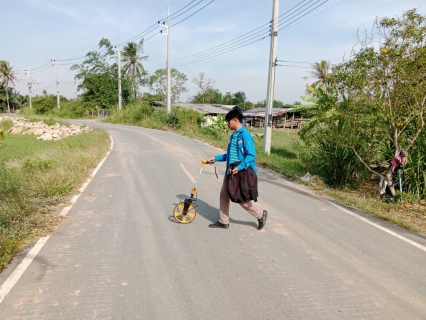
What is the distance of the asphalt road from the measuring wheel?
0.14 meters

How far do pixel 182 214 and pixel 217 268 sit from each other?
1.68 m

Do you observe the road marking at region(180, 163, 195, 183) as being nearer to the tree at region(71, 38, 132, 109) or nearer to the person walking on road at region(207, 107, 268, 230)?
the person walking on road at region(207, 107, 268, 230)

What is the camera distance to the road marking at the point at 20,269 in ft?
11.2

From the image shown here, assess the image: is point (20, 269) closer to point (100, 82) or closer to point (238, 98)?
point (100, 82)

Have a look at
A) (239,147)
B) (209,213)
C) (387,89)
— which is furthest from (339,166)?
(239,147)

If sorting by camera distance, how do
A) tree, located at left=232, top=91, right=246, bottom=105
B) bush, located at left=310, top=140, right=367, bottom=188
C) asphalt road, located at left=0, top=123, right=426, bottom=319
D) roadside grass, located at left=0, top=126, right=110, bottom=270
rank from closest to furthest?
asphalt road, located at left=0, top=123, right=426, bottom=319 → roadside grass, located at left=0, top=126, right=110, bottom=270 → bush, located at left=310, top=140, right=367, bottom=188 → tree, located at left=232, top=91, right=246, bottom=105

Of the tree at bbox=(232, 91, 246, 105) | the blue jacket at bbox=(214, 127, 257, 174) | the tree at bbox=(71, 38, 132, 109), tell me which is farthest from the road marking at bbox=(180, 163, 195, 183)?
the tree at bbox=(232, 91, 246, 105)

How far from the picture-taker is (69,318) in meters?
2.96

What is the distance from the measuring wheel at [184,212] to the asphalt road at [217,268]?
14 cm

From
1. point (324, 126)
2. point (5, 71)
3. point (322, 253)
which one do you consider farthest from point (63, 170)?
point (5, 71)

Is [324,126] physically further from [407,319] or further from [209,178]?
[407,319]

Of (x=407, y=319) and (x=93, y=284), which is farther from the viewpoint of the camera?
(x=93, y=284)

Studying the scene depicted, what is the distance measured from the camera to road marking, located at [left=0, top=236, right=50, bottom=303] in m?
3.41

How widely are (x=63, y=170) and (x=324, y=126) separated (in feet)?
25.0
